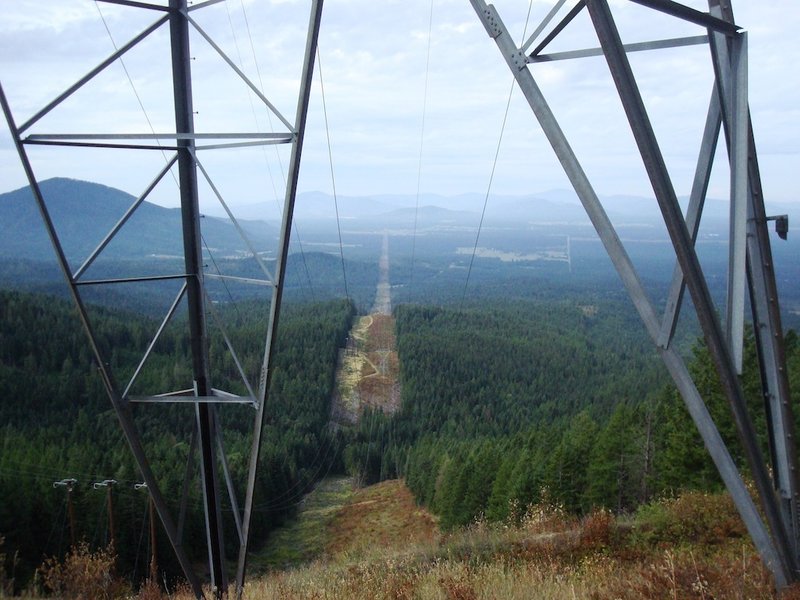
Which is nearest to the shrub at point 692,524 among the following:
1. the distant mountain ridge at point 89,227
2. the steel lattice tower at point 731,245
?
the steel lattice tower at point 731,245

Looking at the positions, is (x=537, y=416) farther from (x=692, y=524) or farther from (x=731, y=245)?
(x=731, y=245)

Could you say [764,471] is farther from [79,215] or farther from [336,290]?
[79,215]

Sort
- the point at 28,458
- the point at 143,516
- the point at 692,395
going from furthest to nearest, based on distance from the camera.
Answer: the point at 28,458 < the point at 143,516 < the point at 692,395

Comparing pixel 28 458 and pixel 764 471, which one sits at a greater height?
pixel 764 471

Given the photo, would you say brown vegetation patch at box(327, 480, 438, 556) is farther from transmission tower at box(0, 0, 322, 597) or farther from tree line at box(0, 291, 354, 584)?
transmission tower at box(0, 0, 322, 597)

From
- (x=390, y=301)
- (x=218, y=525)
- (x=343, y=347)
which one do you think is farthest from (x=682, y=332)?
(x=218, y=525)

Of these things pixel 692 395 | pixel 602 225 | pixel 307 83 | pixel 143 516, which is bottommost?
pixel 143 516
